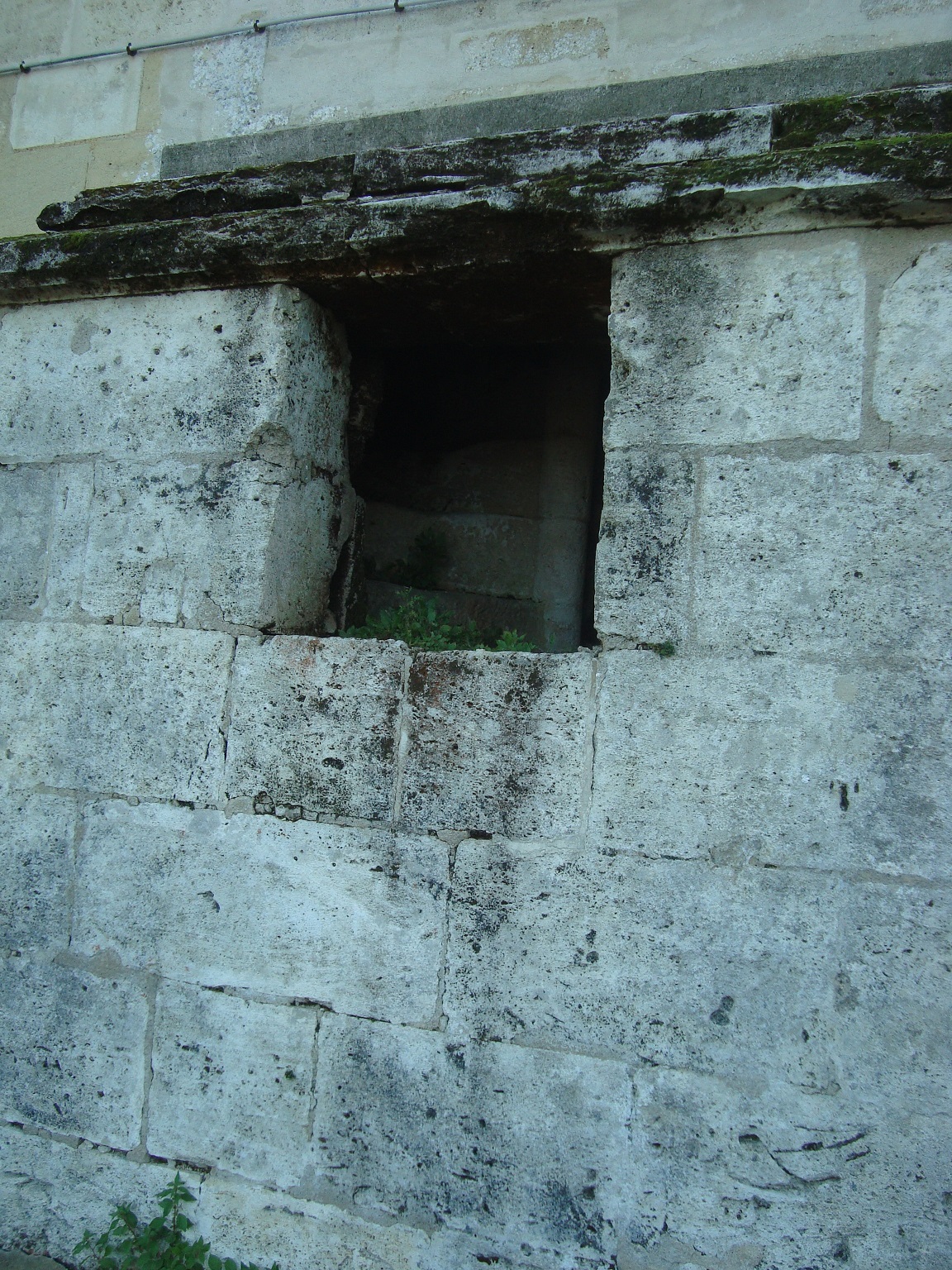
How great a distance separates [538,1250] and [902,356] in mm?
2144

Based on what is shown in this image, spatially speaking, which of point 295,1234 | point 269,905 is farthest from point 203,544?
point 295,1234

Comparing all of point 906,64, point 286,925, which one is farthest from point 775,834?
point 906,64

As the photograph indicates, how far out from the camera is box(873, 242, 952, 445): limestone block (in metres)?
1.81

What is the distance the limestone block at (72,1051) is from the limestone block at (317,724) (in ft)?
2.27

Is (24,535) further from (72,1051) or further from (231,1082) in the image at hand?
(231,1082)

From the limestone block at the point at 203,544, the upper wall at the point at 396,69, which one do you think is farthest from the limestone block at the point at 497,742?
the upper wall at the point at 396,69

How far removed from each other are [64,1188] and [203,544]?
5.78 ft

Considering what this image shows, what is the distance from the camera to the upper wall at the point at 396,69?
2.44m

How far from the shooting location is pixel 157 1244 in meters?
2.08

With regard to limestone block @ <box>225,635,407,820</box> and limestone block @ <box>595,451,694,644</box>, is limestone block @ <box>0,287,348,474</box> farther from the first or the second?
limestone block @ <box>595,451,694,644</box>

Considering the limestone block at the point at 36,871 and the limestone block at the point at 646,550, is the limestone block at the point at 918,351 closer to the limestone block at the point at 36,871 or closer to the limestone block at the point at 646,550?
the limestone block at the point at 646,550

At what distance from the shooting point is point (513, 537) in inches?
120

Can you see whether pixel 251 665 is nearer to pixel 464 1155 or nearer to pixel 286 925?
pixel 286 925

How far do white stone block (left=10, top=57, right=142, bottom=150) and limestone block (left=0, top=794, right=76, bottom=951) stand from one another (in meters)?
2.57
